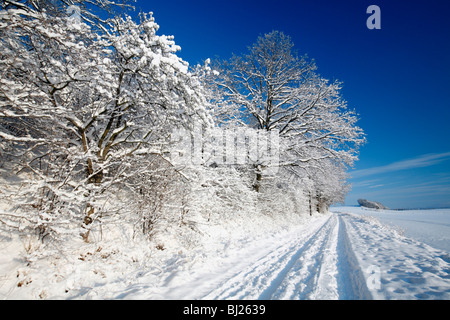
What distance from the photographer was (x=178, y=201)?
635 centimetres

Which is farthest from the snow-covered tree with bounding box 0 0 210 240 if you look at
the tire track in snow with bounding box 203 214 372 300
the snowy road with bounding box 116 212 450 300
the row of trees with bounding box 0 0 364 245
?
the tire track in snow with bounding box 203 214 372 300

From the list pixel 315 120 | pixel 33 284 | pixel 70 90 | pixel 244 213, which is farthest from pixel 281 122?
pixel 33 284

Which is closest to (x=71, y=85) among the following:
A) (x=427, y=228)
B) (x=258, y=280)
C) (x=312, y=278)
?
(x=258, y=280)

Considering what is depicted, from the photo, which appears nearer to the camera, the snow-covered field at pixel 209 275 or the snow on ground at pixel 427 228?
the snow-covered field at pixel 209 275

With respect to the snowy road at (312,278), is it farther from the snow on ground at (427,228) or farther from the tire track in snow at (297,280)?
the snow on ground at (427,228)

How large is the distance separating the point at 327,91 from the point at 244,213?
29.8 ft

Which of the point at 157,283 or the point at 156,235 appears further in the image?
the point at 156,235

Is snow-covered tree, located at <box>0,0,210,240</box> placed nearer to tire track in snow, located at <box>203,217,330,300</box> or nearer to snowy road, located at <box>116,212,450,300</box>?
snowy road, located at <box>116,212,450,300</box>

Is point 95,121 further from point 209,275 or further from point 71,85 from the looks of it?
point 209,275

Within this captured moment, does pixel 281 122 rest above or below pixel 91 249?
above

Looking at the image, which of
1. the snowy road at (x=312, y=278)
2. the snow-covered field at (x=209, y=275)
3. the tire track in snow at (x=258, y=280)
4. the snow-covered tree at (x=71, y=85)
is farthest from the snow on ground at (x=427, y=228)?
the snow-covered tree at (x=71, y=85)

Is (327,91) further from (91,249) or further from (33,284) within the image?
(33,284)

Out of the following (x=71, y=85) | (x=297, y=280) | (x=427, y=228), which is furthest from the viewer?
(x=427, y=228)

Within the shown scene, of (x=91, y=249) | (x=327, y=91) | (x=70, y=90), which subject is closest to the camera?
(x=91, y=249)
